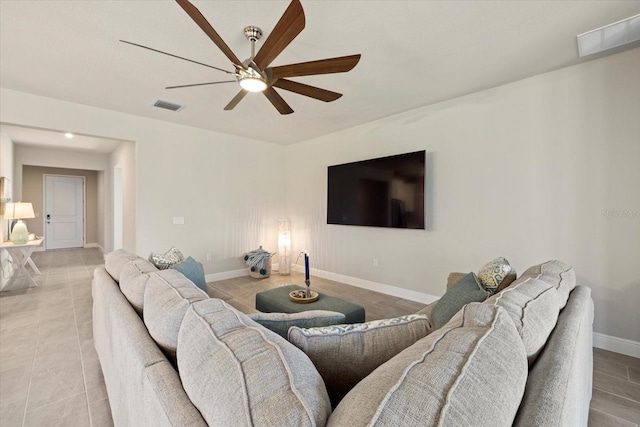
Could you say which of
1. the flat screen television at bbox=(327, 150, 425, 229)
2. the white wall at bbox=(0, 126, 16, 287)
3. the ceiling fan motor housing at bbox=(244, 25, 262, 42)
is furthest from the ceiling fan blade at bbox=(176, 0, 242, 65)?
the white wall at bbox=(0, 126, 16, 287)

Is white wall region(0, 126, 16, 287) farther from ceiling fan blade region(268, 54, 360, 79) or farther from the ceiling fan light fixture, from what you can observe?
ceiling fan blade region(268, 54, 360, 79)

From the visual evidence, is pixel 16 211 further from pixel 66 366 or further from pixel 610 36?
pixel 610 36

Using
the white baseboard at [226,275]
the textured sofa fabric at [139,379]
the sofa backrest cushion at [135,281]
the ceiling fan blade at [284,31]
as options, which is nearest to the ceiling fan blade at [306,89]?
the ceiling fan blade at [284,31]

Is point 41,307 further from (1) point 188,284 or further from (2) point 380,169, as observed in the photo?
(2) point 380,169

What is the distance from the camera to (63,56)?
258 centimetres

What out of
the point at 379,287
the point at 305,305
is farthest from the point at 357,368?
the point at 379,287

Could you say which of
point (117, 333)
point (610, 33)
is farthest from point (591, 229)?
point (117, 333)

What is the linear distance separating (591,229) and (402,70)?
2309 millimetres

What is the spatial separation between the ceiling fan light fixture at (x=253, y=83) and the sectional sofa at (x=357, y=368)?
1526 mm

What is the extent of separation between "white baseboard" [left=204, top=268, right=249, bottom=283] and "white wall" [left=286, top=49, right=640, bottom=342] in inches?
91.4

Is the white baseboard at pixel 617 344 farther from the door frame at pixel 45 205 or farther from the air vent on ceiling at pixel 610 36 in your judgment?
the door frame at pixel 45 205

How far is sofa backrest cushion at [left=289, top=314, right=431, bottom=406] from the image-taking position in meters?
0.93

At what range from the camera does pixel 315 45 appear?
2.38 metres

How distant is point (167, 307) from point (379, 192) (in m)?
3.45
